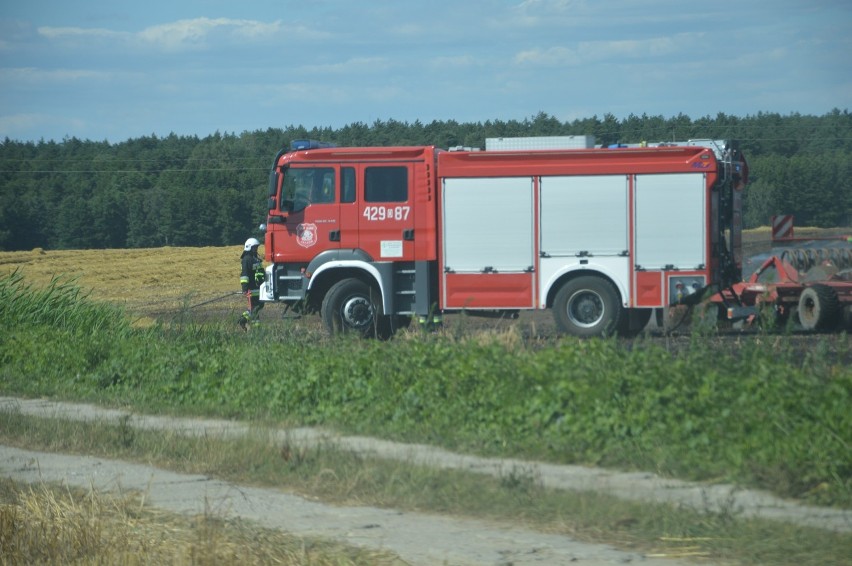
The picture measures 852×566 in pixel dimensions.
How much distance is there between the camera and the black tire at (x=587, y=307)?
1644cm

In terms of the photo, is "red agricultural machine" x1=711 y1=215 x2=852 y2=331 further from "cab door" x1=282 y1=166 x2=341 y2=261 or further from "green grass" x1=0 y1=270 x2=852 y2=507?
"cab door" x1=282 y1=166 x2=341 y2=261

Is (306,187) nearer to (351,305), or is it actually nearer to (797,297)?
(351,305)

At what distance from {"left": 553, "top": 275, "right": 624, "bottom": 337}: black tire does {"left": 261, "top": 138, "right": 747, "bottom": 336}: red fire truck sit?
22mm

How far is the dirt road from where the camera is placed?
645 centimetres

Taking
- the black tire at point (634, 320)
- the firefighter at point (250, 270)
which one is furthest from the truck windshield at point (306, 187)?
the black tire at point (634, 320)

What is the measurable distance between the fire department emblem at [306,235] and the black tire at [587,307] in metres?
4.19

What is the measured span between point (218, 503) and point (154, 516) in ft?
2.08

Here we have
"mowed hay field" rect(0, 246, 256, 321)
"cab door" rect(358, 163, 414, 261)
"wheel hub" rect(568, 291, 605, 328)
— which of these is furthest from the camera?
"mowed hay field" rect(0, 246, 256, 321)

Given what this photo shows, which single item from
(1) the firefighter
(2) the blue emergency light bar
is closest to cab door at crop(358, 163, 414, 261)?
(2) the blue emergency light bar

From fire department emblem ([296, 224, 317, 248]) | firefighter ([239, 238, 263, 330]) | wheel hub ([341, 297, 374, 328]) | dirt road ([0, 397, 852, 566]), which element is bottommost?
dirt road ([0, 397, 852, 566])

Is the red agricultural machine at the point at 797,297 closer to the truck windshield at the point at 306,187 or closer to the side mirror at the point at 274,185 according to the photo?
the truck windshield at the point at 306,187

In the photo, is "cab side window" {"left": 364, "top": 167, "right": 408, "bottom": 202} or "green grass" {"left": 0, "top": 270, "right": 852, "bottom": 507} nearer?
"green grass" {"left": 0, "top": 270, "right": 852, "bottom": 507}

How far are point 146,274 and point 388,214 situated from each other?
81.2 ft

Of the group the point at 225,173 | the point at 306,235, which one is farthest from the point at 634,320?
the point at 225,173
